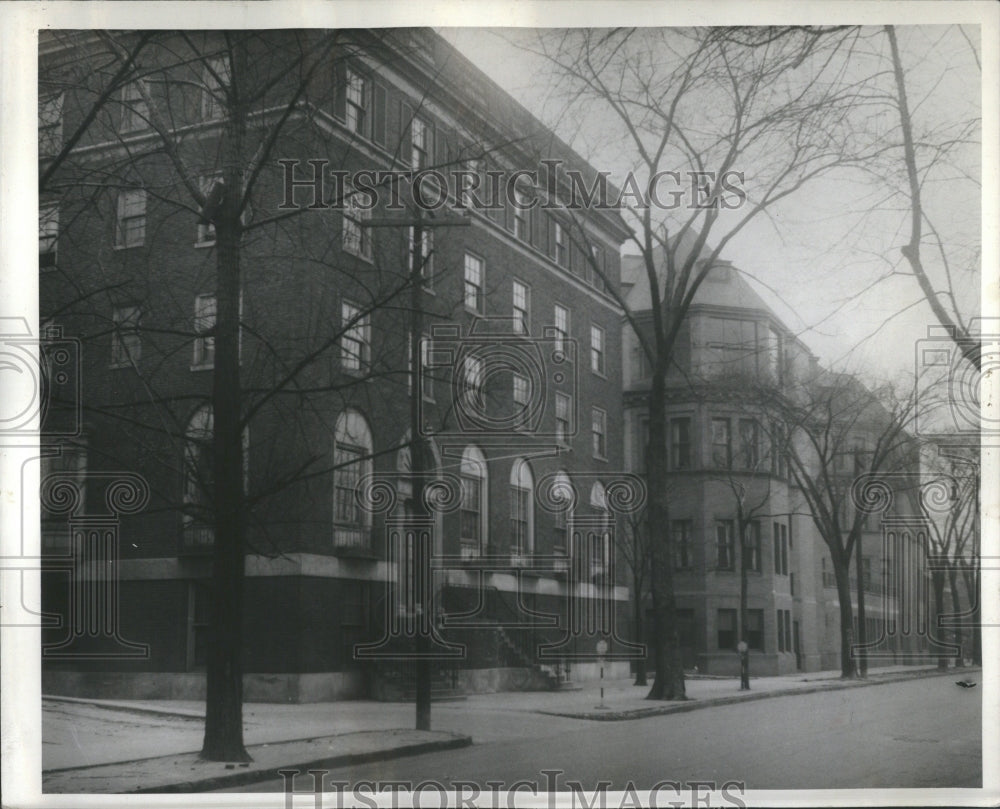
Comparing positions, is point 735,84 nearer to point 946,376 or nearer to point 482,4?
point 482,4

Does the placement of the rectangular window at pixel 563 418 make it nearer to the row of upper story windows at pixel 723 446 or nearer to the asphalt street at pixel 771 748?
the row of upper story windows at pixel 723 446

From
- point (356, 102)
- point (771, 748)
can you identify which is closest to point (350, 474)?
point (356, 102)

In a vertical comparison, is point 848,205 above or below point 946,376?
above

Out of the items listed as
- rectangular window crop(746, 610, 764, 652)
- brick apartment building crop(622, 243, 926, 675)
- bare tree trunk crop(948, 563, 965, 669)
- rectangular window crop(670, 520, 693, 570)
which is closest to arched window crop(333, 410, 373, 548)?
brick apartment building crop(622, 243, 926, 675)

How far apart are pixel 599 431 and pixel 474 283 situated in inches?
49.3

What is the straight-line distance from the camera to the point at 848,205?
27.4 feet

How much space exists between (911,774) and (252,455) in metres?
4.65

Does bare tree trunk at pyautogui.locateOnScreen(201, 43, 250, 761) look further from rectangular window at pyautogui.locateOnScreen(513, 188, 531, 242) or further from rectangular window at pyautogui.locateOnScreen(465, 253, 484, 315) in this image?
rectangular window at pyautogui.locateOnScreen(513, 188, 531, 242)

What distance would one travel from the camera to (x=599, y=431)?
810 centimetres

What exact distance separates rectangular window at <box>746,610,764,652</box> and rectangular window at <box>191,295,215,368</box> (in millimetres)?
3875

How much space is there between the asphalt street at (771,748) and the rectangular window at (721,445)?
156 centimetres

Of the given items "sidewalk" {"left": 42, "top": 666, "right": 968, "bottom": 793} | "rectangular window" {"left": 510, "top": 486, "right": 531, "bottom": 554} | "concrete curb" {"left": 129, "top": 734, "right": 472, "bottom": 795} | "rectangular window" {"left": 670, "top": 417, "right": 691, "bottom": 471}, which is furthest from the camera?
"rectangular window" {"left": 670, "top": 417, "right": 691, "bottom": 471}

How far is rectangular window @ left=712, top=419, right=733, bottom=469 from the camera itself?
8.36 m

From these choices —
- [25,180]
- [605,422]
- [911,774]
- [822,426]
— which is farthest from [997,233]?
[25,180]
